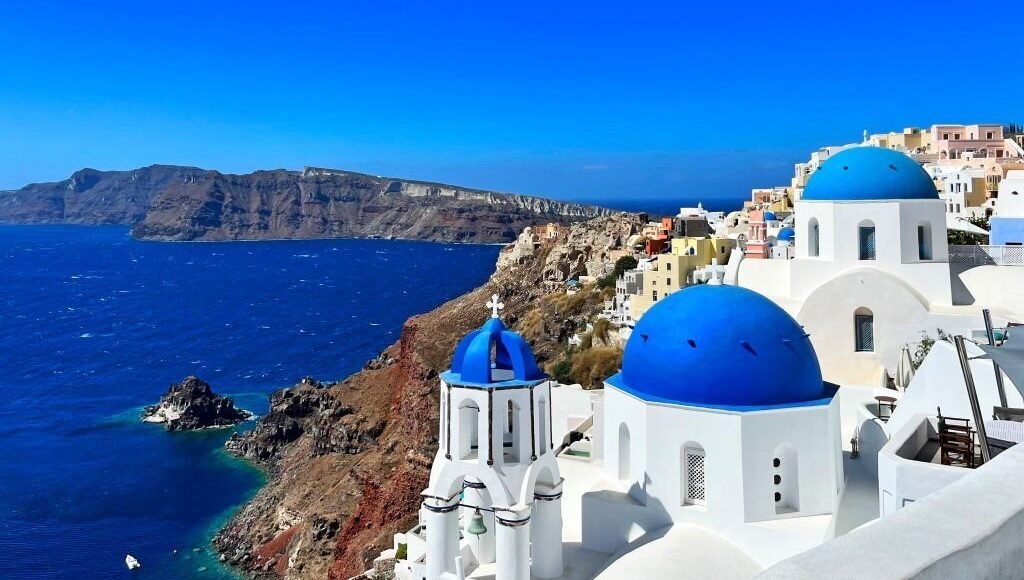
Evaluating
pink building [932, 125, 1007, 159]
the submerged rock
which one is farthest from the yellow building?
the submerged rock

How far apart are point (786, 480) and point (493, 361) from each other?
463cm

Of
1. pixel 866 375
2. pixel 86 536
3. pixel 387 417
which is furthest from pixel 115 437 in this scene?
pixel 866 375

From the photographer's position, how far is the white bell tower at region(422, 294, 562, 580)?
1140 cm

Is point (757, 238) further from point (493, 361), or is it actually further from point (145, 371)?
point (145, 371)

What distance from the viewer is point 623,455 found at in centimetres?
1300

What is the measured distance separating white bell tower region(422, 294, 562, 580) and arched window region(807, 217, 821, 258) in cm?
1012

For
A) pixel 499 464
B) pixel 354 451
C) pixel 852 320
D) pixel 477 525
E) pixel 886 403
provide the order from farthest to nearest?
1. pixel 354 451
2. pixel 852 320
3. pixel 886 403
4. pixel 477 525
5. pixel 499 464

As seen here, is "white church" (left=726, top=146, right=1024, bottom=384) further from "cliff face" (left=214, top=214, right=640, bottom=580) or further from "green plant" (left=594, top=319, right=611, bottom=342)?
"green plant" (left=594, top=319, right=611, bottom=342)

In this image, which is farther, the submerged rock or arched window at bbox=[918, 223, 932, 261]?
the submerged rock

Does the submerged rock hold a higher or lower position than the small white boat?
higher

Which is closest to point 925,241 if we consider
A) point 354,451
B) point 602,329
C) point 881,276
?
point 881,276

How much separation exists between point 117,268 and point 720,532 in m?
A: 155

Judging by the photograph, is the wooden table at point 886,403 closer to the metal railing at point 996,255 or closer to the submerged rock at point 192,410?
the metal railing at point 996,255

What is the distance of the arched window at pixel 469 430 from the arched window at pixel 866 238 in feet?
36.2
